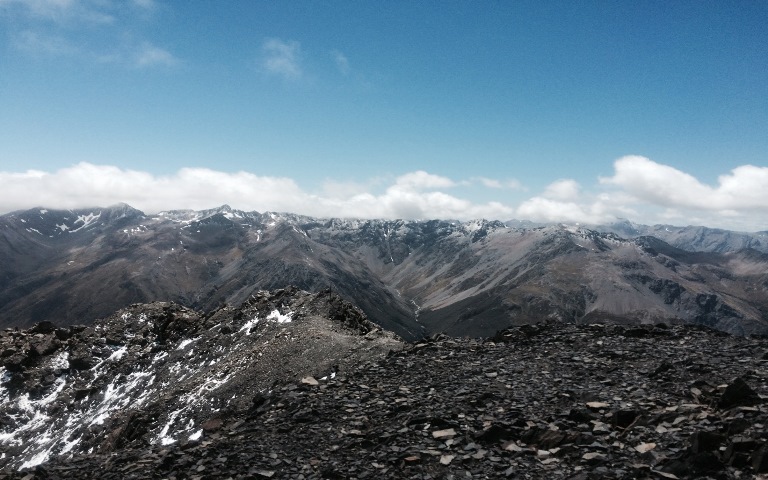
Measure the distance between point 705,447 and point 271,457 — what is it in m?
14.6

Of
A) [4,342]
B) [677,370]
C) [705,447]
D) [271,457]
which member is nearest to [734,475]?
[705,447]

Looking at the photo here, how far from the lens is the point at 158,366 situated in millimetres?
59625

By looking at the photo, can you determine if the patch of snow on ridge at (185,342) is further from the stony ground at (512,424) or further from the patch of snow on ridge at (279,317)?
the stony ground at (512,424)

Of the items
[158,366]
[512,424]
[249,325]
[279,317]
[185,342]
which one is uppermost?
[512,424]

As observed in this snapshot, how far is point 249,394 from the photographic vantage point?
1553 inches

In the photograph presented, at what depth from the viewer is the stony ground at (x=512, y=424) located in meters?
14.0

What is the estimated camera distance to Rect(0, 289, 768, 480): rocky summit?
47.2 ft

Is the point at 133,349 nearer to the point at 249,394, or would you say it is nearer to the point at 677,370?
the point at 249,394

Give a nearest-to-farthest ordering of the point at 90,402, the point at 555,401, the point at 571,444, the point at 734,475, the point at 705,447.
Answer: the point at 734,475
the point at 705,447
the point at 571,444
the point at 555,401
the point at 90,402

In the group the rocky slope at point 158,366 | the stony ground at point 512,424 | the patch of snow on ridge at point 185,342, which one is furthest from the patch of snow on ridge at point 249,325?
the stony ground at point 512,424

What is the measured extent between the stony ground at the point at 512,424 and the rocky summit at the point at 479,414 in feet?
0.23

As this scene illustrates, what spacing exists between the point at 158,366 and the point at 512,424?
183ft

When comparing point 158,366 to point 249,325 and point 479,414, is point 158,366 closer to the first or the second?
point 249,325

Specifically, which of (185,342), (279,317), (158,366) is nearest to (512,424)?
(279,317)
